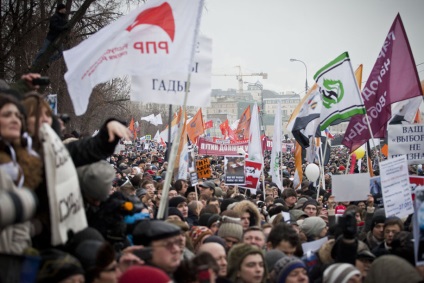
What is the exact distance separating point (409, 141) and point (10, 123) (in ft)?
22.9

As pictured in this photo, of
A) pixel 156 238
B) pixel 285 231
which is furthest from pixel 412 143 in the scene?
pixel 156 238

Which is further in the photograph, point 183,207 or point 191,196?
point 191,196

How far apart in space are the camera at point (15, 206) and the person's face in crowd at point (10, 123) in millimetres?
573

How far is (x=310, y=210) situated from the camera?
10.0m

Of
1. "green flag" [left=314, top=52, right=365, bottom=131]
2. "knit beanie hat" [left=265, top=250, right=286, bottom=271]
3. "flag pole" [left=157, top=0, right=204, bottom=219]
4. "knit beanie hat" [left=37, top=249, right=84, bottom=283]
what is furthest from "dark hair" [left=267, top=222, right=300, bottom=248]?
"green flag" [left=314, top=52, right=365, bottom=131]

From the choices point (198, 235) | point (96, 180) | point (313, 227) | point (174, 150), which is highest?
point (174, 150)

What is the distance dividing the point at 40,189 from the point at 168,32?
2.53 meters

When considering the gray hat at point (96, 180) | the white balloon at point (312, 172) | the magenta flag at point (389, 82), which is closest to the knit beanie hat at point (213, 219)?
the magenta flag at point (389, 82)

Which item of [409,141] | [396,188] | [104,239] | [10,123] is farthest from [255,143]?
[10,123]

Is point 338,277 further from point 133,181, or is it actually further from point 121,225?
point 133,181

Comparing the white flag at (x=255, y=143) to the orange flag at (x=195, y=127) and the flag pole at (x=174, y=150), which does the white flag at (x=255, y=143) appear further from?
the flag pole at (x=174, y=150)

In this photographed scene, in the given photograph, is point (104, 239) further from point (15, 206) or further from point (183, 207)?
point (183, 207)

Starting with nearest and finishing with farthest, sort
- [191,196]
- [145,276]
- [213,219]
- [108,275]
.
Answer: [145,276] < [108,275] < [213,219] < [191,196]

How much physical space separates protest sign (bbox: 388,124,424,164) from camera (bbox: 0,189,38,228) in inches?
281
